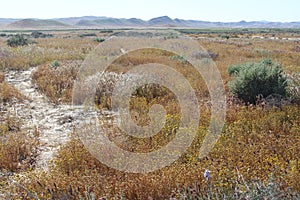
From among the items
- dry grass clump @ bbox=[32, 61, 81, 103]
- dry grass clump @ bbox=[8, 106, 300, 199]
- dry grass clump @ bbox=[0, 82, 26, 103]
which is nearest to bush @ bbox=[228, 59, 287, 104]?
dry grass clump @ bbox=[8, 106, 300, 199]

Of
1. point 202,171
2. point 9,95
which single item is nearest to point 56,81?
point 9,95

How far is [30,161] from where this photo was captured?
17.0 feet

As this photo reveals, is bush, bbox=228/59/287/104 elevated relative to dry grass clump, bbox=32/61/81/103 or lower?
elevated

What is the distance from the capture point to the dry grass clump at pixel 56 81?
919 cm

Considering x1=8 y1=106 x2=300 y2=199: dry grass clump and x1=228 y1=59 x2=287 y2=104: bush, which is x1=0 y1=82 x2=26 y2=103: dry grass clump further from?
x1=228 y1=59 x2=287 y2=104: bush

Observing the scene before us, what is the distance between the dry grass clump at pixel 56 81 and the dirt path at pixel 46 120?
0.26 metres

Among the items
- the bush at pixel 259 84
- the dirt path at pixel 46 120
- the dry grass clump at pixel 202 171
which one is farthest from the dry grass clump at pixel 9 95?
the bush at pixel 259 84

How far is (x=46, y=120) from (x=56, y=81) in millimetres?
3310

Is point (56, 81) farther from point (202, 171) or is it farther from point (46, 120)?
point (202, 171)

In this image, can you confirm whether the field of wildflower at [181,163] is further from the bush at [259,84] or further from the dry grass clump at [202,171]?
the bush at [259,84]

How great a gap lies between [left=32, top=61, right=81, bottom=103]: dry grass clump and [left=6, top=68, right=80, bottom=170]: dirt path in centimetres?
26

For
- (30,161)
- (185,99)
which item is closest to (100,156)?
(30,161)

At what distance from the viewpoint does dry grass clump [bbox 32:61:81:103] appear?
9188 millimetres

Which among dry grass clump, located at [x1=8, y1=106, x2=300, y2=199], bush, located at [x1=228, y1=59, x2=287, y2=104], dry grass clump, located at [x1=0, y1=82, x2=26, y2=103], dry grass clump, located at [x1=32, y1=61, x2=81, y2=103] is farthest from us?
dry grass clump, located at [x1=32, y1=61, x2=81, y2=103]
